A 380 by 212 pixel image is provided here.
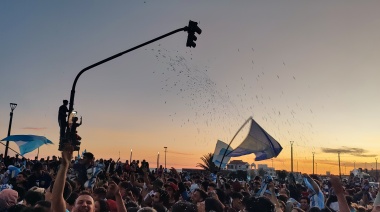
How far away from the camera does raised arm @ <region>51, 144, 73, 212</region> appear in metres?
4.54

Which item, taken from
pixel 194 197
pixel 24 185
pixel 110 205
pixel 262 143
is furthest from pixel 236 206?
pixel 262 143

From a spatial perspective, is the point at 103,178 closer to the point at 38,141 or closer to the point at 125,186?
the point at 125,186

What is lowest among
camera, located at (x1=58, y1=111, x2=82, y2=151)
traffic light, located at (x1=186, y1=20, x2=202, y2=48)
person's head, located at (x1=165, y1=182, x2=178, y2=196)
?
person's head, located at (x1=165, y1=182, x2=178, y2=196)

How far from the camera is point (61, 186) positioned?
4613 millimetres

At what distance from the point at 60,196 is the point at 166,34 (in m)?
8.85

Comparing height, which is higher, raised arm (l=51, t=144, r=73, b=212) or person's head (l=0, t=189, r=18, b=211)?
raised arm (l=51, t=144, r=73, b=212)

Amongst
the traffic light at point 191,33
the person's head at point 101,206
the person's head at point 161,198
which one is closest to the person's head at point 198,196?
the person's head at point 161,198

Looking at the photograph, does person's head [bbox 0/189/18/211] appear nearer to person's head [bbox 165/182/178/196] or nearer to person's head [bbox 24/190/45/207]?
person's head [bbox 24/190/45/207]

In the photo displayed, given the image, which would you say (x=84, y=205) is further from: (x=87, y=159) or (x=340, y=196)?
(x=87, y=159)

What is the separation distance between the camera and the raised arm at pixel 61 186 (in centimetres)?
454

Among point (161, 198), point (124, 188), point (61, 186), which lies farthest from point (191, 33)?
point (61, 186)

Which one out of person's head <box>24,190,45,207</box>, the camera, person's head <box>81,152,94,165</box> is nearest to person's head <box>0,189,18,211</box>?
person's head <box>24,190,45,207</box>

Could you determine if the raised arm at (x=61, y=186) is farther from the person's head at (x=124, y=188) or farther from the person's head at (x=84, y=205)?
the person's head at (x=124, y=188)

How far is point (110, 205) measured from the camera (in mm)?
6562
